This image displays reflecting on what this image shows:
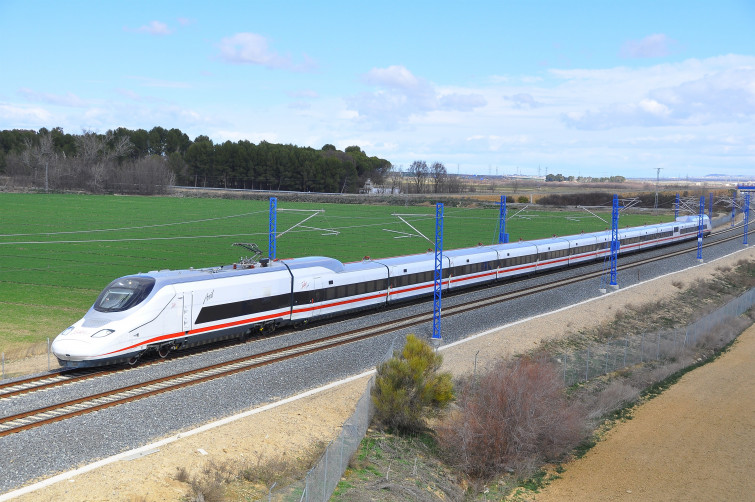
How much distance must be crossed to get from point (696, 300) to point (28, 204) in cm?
10003

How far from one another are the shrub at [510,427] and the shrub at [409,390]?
36.7 inches

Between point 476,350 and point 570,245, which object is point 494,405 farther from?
point 570,245

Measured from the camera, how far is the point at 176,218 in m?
96.2

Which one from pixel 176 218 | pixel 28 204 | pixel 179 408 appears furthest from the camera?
pixel 28 204

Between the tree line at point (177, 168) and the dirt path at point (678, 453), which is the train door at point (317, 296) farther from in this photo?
the tree line at point (177, 168)

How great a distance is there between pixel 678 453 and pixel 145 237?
60.9m

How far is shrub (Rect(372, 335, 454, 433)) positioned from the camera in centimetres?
2208

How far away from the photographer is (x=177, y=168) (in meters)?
174

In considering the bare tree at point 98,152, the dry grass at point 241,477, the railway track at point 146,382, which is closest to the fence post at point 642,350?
the railway track at point 146,382

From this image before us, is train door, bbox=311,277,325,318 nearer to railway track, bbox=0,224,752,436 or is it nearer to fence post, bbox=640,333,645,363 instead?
railway track, bbox=0,224,752,436

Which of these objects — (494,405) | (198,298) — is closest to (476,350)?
(494,405)

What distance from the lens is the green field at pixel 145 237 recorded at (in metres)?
39.6

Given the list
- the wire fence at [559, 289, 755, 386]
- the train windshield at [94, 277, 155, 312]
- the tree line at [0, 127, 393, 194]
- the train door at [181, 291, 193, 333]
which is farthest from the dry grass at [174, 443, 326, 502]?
the tree line at [0, 127, 393, 194]

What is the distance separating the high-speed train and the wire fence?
34.4 feet
